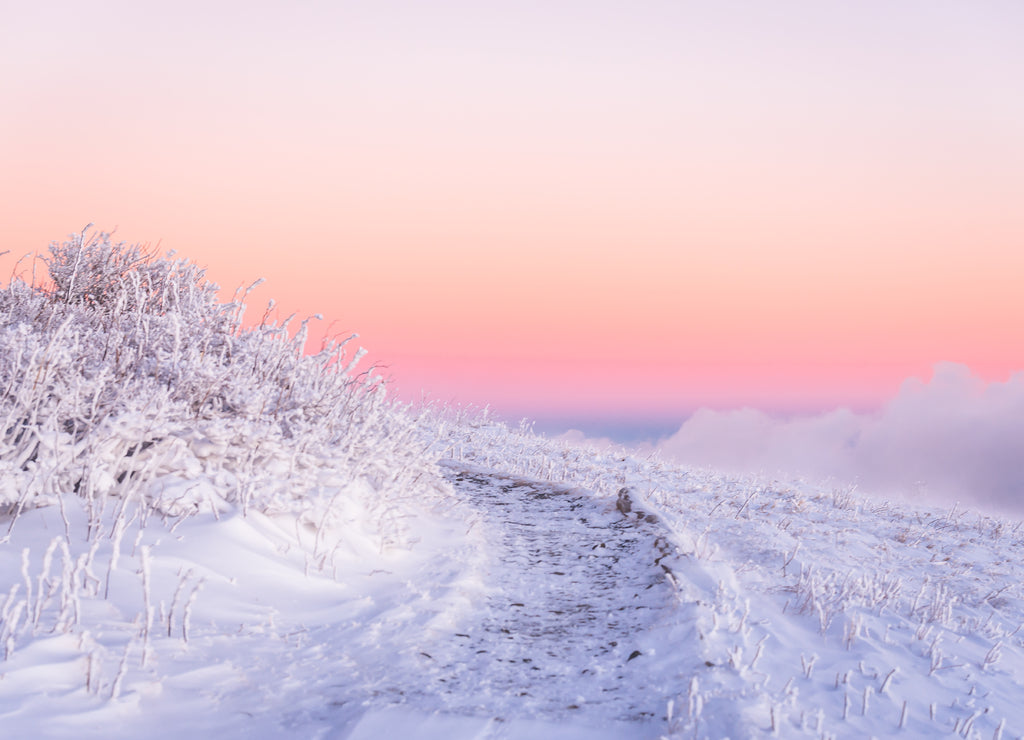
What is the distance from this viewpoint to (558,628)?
4328mm

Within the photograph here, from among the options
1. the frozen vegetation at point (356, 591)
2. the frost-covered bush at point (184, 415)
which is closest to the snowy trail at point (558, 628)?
the frozen vegetation at point (356, 591)

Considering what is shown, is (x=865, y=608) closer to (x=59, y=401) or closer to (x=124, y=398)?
(x=124, y=398)

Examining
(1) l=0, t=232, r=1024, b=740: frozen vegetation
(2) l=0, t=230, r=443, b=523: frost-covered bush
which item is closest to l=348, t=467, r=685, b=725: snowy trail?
(1) l=0, t=232, r=1024, b=740: frozen vegetation

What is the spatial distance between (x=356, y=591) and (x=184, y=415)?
190 cm

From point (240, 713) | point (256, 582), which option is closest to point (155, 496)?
point (256, 582)

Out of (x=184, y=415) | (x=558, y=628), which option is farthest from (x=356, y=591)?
(x=184, y=415)

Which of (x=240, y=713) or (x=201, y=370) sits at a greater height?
(x=201, y=370)

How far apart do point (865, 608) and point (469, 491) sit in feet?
18.2

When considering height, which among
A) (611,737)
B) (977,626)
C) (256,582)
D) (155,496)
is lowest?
(977,626)

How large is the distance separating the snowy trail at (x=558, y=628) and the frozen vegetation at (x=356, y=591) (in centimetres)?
2

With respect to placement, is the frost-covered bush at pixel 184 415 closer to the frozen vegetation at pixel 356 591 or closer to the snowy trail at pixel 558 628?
the frozen vegetation at pixel 356 591

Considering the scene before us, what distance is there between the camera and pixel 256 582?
4.19 metres

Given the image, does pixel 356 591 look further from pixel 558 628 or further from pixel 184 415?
pixel 184 415

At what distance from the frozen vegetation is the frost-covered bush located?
3 cm
